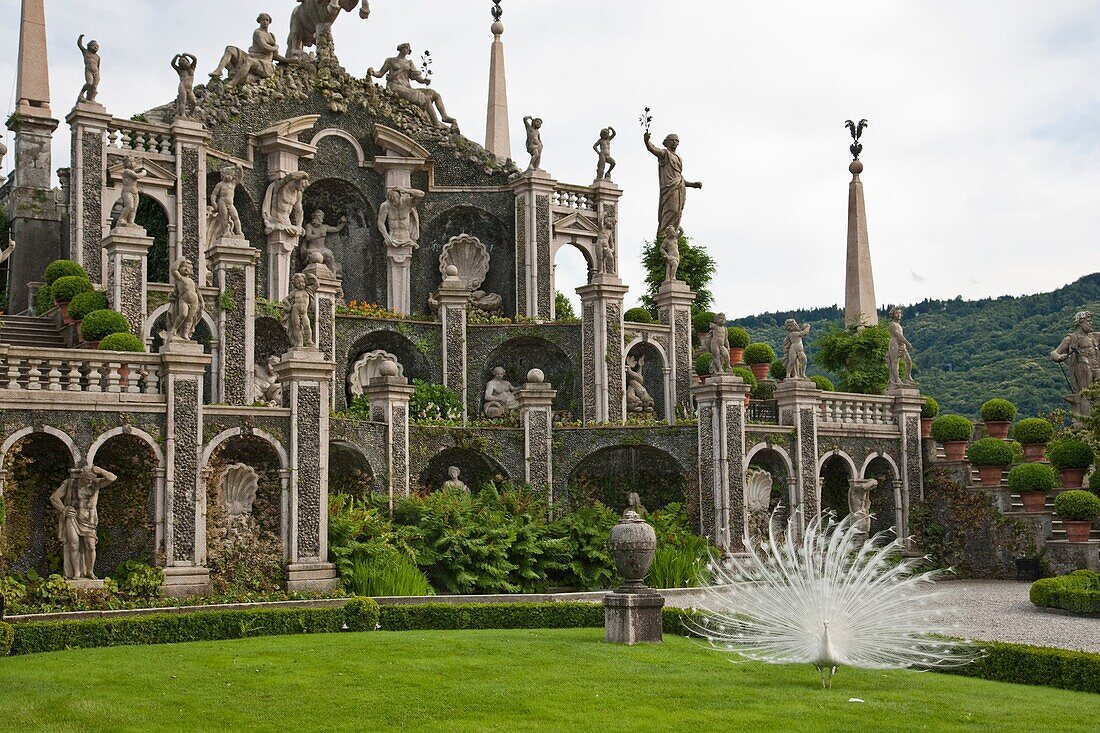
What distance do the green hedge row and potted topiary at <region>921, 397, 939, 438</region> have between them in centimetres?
2075

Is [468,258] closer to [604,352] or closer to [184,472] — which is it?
[604,352]

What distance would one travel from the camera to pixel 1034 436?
1446 inches

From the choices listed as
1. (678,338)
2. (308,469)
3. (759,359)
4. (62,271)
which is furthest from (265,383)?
(759,359)

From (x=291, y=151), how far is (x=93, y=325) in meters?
12.1

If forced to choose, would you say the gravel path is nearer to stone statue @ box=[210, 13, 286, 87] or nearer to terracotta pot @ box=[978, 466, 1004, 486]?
terracotta pot @ box=[978, 466, 1004, 486]

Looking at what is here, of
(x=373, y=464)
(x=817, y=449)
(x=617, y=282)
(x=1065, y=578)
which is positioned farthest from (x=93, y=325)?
(x=1065, y=578)

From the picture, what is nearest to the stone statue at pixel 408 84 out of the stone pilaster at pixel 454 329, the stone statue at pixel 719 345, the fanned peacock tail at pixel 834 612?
→ the stone pilaster at pixel 454 329

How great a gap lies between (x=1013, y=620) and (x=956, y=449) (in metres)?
12.2

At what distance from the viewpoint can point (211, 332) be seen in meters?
33.1

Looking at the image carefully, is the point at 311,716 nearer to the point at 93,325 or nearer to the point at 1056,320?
the point at 93,325

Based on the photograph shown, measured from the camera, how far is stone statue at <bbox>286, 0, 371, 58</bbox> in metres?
42.0

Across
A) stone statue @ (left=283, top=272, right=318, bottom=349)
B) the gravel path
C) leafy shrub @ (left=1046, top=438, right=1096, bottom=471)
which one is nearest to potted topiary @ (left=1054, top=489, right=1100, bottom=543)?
leafy shrub @ (left=1046, top=438, right=1096, bottom=471)

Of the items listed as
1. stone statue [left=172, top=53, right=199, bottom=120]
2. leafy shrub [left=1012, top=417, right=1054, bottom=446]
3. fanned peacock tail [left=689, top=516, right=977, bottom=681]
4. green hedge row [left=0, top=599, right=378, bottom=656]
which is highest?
stone statue [left=172, top=53, right=199, bottom=120]

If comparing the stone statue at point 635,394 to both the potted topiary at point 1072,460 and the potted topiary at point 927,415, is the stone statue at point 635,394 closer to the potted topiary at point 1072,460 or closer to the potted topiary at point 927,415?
the potted topiary at point 927,415
